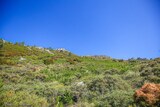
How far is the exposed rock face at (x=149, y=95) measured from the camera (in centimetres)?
1310

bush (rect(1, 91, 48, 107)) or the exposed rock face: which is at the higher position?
the exposed rock face

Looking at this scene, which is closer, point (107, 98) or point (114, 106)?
point (114, 106)

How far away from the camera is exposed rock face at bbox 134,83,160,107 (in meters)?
13.1

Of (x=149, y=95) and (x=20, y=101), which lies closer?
(x=149, y=95)

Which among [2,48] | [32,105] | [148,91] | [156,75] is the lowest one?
[32,105]

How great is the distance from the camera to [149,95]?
43.9 feet

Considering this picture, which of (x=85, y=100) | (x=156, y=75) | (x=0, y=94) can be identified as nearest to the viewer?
(x=0, y=94)

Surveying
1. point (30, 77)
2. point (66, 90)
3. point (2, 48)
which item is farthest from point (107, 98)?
point (2, 48)

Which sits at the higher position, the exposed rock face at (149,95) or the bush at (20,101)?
the exposed rock face at (149,95)

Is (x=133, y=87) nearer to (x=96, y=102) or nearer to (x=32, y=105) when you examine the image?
(x=96, y=102)

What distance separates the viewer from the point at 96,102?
48.2 ft

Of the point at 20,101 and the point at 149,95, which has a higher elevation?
the point at 149,95

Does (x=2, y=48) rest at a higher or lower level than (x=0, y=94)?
higher

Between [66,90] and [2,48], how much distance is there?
47.1 metres
